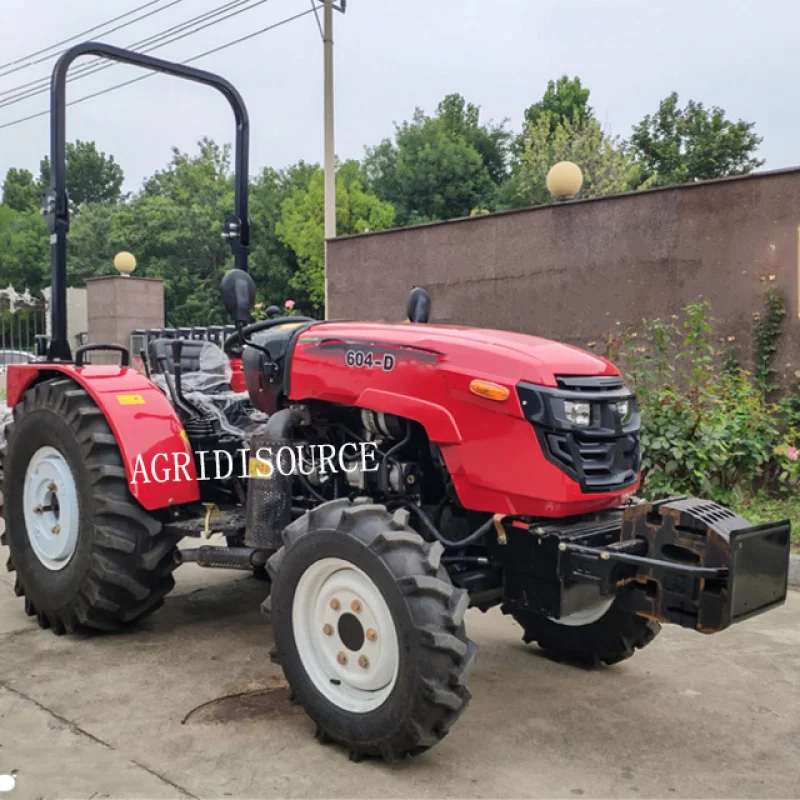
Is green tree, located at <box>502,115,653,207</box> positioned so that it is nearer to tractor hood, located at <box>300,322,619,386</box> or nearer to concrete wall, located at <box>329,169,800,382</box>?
concrete wall, located at <box>329,169,800,382</box>

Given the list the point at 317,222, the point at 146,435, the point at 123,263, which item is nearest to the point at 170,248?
the point at 317,222

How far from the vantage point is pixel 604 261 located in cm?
858

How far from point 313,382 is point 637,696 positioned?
6.20ft

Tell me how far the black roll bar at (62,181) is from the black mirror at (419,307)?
3.23 feet

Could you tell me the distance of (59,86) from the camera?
14.2 ft

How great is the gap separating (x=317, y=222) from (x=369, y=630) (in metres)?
29.8

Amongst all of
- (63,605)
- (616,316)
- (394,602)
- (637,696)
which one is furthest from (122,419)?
(616,316)

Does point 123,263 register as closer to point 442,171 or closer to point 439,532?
point 439,532

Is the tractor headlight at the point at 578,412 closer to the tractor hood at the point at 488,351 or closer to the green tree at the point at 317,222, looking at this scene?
the tractor hood at the point at 488,351

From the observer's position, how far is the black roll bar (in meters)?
4.34

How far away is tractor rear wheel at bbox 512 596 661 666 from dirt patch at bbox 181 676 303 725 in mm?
1036

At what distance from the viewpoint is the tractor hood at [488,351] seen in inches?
126

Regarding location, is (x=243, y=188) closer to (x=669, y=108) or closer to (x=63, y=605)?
(x=63, y=605)

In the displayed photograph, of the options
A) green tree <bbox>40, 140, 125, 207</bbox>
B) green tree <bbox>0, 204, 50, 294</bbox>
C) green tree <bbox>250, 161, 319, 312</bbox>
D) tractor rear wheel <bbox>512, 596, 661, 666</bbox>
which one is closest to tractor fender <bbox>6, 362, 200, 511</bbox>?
tractor rear wheel <bbox>512, 596, 661, 666</bbox>
